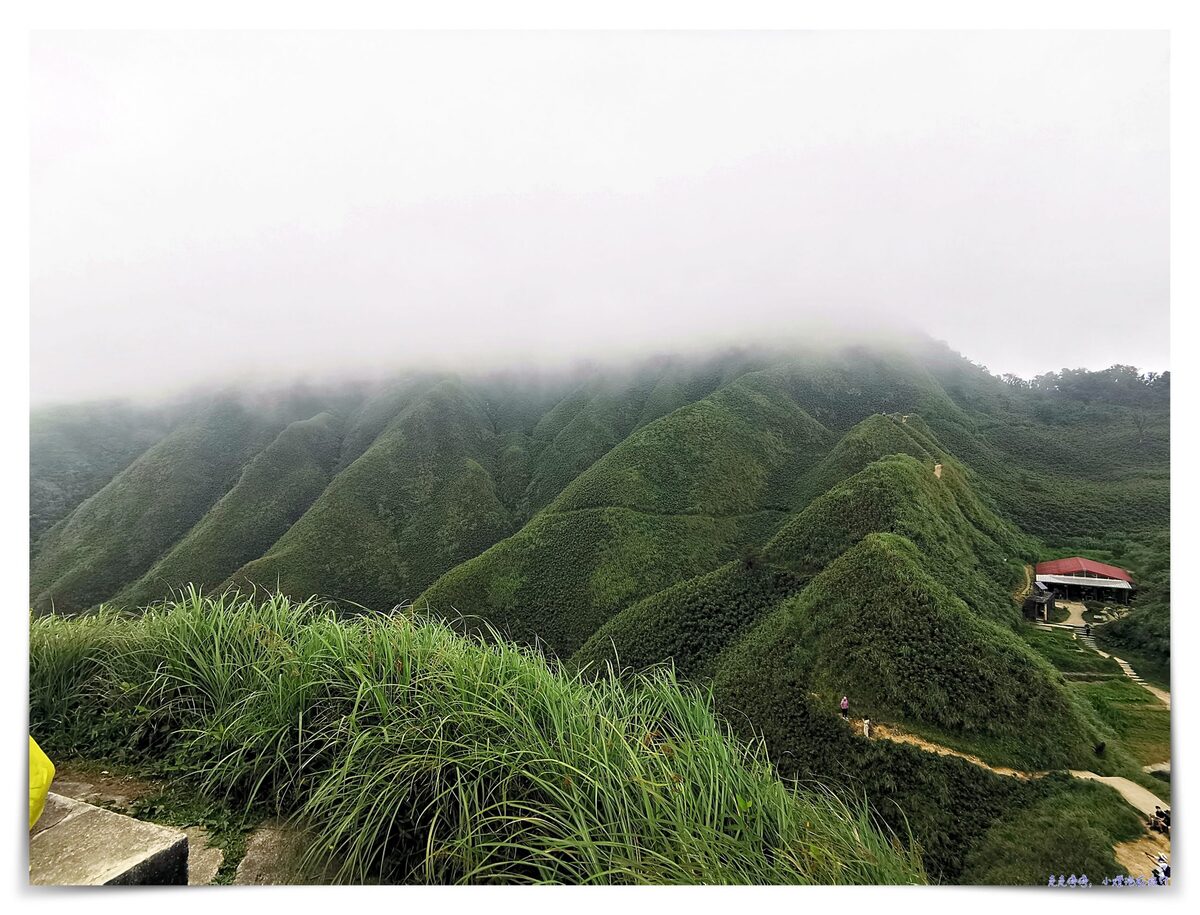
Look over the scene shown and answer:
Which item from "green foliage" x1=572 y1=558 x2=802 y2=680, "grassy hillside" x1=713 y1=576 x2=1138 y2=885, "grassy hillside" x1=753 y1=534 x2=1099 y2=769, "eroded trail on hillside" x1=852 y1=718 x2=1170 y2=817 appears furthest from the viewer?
"green foliage" x1=572 y1=558 x2=802 y2=680

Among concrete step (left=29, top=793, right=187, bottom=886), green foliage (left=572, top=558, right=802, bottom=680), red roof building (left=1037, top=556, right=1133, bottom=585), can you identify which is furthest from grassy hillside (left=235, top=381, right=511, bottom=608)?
red roof building (left=1037, top=556, right=1133, bottom=585)

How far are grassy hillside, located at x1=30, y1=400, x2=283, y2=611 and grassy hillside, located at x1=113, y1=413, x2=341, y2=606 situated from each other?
66cm

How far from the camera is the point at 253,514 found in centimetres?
2703

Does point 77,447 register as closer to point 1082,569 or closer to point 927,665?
point 1082,569

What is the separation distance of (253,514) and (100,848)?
31077mm

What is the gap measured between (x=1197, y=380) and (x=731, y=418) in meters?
25.7

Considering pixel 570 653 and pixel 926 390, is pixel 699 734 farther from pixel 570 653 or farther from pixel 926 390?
pixel 570 653

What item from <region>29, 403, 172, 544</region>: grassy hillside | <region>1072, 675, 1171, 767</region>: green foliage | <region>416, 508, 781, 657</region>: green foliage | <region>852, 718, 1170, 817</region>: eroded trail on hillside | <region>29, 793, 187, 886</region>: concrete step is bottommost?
<region>416, 508, 781, 657</region>: green foliage

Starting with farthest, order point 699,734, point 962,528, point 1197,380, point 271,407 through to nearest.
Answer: point 271,407
point 962,528
point 1197,380
point 699,734

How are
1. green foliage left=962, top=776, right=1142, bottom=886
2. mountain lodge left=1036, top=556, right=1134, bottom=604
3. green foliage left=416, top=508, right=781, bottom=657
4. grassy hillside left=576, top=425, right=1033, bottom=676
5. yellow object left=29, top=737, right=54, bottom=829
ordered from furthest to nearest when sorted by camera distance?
green foliage left=416, top=508, right=781, bottom=657
grassy hillside left=576, top=425, right=1033, bottom=676
mountain lodge left=1036, top=556, right=1134, bottom=604
green foliage left=962, top=776, right=1142, bottom=886
yellow object left=29, top=737, right=54, bottom=829

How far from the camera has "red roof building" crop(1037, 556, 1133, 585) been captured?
4344 mm

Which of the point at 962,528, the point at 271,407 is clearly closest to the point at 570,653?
the point at 962,528

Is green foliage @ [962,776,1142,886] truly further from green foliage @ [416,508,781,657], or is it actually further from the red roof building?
green foliage @ [416,508,781,657]

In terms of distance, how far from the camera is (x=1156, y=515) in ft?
11.7
